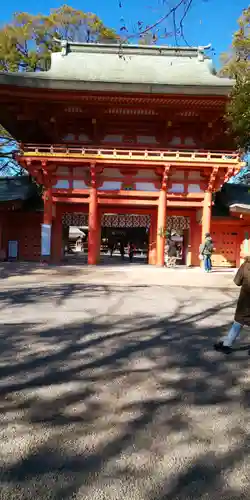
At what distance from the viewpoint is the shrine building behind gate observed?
15.9m

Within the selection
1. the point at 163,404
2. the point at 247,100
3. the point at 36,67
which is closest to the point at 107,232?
the point at 36,67

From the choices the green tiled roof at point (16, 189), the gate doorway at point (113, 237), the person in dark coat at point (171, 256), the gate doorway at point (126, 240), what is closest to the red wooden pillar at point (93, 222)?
the gate doorway at point (113, 237)

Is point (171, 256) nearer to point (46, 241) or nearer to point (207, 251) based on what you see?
point (207, 251)

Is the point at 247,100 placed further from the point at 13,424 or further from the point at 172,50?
the point at 172,50

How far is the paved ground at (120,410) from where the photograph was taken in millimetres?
2123

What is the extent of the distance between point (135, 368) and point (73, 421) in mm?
1289

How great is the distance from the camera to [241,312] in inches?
179

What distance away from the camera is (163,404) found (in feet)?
10.3

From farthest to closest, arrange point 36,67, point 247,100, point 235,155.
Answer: point 36,67 → point 235,155 → point 247,100

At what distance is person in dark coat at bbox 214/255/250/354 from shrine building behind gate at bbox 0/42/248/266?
486 inches

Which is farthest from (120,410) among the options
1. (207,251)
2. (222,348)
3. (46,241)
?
(46,241)

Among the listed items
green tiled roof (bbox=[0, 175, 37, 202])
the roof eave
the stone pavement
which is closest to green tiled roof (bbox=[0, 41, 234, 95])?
the roof eave

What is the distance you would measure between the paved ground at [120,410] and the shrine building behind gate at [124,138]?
1133 centimetres

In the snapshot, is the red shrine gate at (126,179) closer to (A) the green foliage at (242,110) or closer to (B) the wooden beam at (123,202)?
(B) the wooden beam at (123,202)
